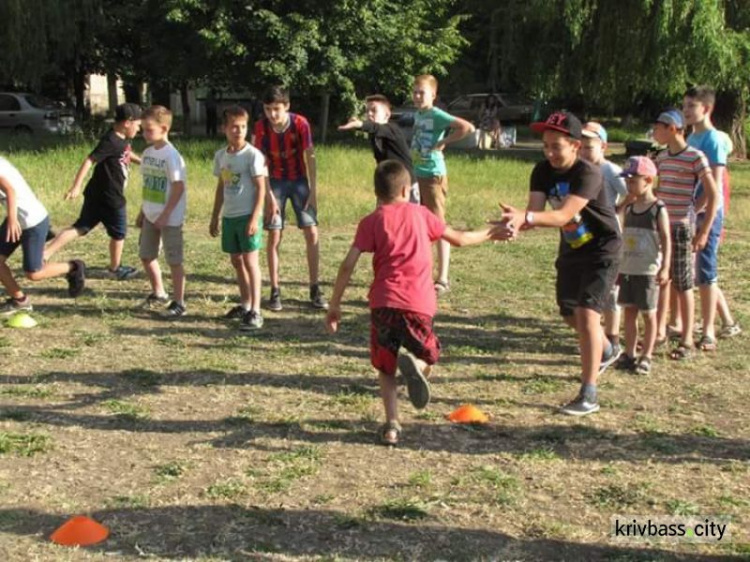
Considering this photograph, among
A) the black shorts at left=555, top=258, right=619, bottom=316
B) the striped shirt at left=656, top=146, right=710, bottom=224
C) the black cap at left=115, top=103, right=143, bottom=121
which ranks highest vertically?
the black cap at left=115, top=103, right=143, bottom=121

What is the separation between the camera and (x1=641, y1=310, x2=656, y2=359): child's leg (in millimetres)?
6254

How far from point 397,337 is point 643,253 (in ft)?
7.47

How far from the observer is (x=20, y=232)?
7.17m

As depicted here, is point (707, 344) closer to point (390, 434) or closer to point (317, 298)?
point (390, 434)

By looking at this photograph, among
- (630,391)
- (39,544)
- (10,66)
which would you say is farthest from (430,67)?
(39,544)

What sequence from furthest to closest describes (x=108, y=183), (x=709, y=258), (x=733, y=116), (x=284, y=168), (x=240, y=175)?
1. (x=733, y=116)
2. (x=108, y=183)
3. (x=284, y=168)
4. (x=240, y=175)
5. (x=709, y=258)

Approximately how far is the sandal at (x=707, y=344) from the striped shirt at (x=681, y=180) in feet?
3.15

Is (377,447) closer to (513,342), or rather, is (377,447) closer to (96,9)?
(513,342)

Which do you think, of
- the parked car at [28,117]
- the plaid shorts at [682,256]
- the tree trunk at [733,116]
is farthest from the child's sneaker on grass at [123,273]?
the parked car at [28,117]

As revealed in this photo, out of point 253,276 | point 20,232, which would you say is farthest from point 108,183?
point 253,276

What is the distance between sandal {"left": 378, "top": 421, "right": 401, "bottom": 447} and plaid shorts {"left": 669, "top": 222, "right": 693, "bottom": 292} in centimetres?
273

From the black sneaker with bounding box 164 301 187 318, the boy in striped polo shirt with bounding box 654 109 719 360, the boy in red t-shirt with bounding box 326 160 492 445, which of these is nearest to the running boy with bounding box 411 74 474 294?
the boy in striped polo shirt with bounding box 654 109 719 360

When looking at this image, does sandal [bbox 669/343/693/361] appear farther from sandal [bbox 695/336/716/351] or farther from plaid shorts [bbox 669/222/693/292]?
plaid shorts [bbox 669/222/693/292]

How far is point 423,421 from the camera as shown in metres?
5.27
